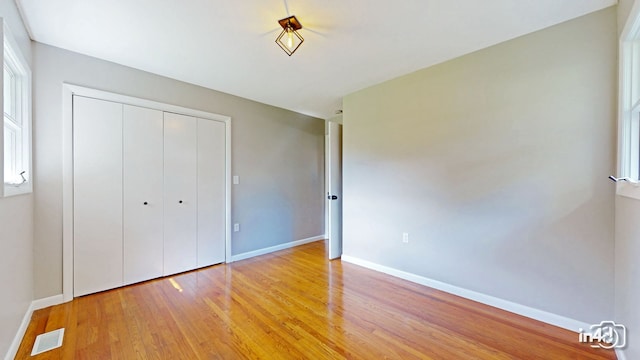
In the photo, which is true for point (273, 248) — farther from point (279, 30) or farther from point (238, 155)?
point (279, 30)

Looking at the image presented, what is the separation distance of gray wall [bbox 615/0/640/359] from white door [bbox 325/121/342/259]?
263 centimetres

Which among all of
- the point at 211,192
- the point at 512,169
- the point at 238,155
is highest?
the point at 238,155

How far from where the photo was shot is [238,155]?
141 inches

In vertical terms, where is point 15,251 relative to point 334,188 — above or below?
below

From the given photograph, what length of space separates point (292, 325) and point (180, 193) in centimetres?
204

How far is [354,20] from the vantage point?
1.87 m

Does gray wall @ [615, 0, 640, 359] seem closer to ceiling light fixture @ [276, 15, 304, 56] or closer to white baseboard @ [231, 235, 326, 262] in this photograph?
ceiling light fixture @ [276, 15, 304, 56]

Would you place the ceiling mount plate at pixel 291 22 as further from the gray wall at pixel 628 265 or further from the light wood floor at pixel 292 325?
the light wood floor at pixel 292 325

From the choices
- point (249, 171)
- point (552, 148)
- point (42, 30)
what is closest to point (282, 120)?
point (249, 171)

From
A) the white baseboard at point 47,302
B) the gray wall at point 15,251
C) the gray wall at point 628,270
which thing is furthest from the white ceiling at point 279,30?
the white baseboard at point 47,302

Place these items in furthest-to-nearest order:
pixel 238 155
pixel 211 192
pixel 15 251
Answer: pixel 238 155 → pixel 211 192 → pixel 15 251

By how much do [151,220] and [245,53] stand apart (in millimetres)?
2053

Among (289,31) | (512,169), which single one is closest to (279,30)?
(289,31)

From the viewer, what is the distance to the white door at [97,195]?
2371 mm
